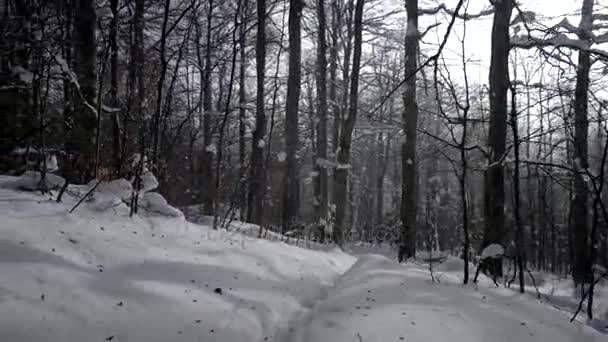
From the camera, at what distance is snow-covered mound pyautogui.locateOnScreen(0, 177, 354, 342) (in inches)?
67.2

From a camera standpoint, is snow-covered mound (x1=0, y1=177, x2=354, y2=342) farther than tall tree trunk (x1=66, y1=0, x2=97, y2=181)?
No

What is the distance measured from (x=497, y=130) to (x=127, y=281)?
534 centimetres

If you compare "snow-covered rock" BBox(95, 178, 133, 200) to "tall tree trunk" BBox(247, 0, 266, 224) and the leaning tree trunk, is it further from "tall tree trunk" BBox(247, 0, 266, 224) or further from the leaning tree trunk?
"tall tree trunk" BBox(247, 0, 266, 224)

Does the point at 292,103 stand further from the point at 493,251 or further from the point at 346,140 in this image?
the point at 493,251

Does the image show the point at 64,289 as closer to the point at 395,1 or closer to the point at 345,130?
the point at 345,130

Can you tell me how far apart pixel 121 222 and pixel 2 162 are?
134 inches

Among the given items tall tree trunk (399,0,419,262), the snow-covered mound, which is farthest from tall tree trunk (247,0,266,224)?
the snow-covered mound

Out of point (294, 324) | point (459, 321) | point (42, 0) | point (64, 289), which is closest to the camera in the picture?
point (64, 289)

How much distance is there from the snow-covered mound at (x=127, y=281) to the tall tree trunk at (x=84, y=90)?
125 cm

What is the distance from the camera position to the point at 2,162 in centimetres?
536

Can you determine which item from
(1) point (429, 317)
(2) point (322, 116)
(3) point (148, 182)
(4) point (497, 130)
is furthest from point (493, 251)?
(2) point (322, 116)

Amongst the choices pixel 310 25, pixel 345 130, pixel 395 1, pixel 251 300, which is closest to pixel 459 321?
pixel 251 300

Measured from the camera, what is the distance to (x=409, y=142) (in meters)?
8.74

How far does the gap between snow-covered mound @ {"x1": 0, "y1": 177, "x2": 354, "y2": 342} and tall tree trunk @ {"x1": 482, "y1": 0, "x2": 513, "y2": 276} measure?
11.1ft
